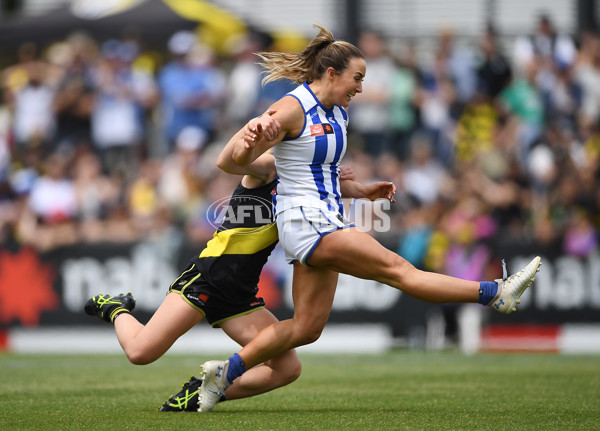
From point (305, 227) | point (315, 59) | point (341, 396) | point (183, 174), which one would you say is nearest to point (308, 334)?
point (305, 227)

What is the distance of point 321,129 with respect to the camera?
5.74m

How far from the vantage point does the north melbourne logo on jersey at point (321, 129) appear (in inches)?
225

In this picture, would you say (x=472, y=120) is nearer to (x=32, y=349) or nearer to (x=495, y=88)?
(x=495, y=88)

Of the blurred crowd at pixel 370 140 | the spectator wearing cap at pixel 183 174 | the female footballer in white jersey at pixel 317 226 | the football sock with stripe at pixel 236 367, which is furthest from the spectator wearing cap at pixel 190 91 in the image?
the football sock with stripe at pixel 236 367

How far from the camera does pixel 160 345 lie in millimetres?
5828

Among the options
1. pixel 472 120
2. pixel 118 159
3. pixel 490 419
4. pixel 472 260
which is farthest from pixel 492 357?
pixel 118 159

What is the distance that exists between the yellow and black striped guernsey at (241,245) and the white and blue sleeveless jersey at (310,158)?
0.79 feet

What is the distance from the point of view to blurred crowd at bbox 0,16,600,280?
1266cm

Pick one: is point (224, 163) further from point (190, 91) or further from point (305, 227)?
point (190, 91)

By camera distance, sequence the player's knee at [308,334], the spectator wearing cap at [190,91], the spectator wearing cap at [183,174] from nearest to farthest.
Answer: the player's knee at [308,334] < the spectator wearing cap at [183,174] < the spectator wearing cap at [190,91]

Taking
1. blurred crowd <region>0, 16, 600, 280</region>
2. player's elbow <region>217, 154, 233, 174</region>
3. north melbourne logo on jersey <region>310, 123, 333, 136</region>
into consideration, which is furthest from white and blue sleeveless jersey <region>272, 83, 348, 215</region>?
blurred crowd <region>0, 16, 600, 280</region>

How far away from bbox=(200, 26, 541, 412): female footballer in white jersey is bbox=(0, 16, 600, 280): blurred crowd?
6635 millimetres

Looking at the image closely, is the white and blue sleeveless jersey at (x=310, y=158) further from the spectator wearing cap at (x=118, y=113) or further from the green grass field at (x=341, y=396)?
the spectator wearing cap at (x=118, y=113)

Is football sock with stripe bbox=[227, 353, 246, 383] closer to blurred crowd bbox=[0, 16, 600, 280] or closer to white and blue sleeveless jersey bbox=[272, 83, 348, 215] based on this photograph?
white and blue sleeveless jersey bbox=[272, 83, 348, 215]
